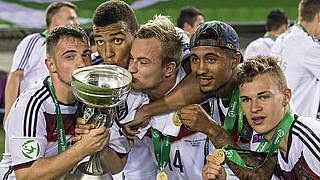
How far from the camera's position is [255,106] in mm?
1975

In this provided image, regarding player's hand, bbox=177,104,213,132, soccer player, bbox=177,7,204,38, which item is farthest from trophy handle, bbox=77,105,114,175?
soccer player, bbox=177,7,204,38

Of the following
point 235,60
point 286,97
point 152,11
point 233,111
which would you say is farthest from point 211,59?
point 152,11

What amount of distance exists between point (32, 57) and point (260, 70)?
8.39ft

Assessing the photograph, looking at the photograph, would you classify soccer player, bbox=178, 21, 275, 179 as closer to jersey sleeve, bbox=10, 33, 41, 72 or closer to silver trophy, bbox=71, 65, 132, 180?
silver trophy, bbox=71, 65, 132, 180

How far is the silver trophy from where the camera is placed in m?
1.69

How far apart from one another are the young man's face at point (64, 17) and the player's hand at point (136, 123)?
2100 mm

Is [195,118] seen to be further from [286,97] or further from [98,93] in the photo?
[98,93]

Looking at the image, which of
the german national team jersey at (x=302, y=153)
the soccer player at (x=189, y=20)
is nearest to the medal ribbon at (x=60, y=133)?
the german national team jersey at (x=302, y=153)

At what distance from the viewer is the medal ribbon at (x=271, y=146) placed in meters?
1.92

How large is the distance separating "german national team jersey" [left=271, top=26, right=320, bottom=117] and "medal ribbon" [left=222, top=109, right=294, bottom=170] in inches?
72.9

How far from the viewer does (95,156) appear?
194 cm

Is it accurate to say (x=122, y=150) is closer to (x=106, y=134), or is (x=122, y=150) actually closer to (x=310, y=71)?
(x=106, y=134)

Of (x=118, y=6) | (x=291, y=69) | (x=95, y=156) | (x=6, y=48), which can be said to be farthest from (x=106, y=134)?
(x=6, y=48)

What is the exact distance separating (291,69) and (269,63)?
1828 mm
